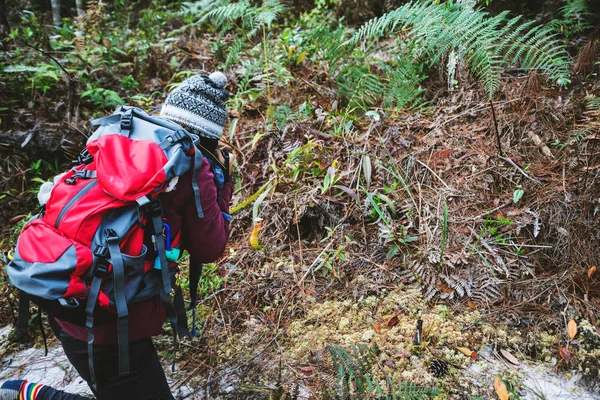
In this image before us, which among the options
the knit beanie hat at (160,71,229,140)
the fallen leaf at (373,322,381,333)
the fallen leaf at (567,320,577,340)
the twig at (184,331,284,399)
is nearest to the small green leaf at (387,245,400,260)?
the fallen leaf at (373,322,381,333)

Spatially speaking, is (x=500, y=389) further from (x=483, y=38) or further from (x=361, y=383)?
(x=483, y=38)

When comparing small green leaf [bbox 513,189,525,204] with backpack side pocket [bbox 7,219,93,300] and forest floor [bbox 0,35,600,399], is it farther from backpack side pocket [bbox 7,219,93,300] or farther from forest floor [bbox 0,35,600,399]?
backpack side pocket [bbox 7,219,93,300]

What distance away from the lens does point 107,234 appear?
1724 mm

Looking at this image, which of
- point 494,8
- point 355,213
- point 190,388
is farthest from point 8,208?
point 494,8

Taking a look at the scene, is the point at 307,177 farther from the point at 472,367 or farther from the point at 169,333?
the point at 472,367

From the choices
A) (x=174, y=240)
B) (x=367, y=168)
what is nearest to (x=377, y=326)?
(x=367, y=168)

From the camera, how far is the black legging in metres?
1.95

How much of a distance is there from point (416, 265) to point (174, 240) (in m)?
1.88

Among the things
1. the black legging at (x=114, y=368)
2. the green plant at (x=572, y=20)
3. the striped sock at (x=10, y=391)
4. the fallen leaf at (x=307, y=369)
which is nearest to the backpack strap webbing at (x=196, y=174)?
the black legging at (x=114, y=368)

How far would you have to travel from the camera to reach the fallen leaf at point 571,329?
8.20 feet

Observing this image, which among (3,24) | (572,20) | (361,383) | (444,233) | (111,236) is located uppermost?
(572,20)

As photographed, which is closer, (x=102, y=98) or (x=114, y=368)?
(x=114, y=368)

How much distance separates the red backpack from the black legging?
129 millimetres

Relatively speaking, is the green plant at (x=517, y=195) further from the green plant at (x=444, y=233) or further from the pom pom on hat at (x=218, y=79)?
the pom pom on hat at (x=218, y=79)
